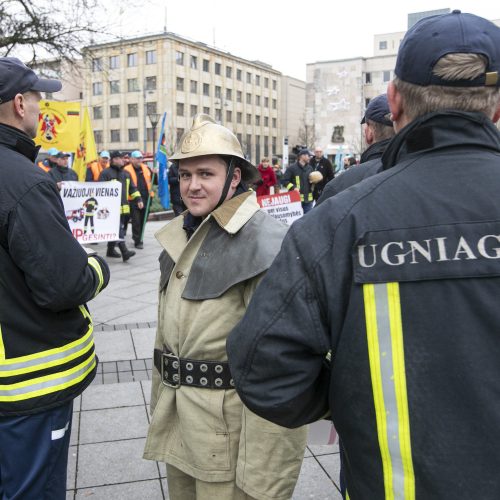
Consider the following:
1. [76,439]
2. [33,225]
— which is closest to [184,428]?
[33,225]

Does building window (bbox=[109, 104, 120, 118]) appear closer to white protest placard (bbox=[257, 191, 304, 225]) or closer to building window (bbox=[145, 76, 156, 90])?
building window (bbox=[145, 76, 156, 90])

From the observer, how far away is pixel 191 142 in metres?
2.28

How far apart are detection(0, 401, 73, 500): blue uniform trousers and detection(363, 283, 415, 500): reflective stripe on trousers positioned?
1.45m

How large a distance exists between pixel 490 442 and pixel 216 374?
1.13 metres

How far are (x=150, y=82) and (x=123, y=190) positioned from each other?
6487 centimetres

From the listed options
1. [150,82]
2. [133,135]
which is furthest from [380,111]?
[133,135]

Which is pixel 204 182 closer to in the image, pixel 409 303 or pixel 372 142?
pixel 409 303

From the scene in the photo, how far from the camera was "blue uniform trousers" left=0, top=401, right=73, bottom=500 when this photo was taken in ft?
6.97

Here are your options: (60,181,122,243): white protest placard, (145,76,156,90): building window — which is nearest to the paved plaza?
(60,181,122,243): white protest placard

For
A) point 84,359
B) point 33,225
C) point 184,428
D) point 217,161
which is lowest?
point 184,428

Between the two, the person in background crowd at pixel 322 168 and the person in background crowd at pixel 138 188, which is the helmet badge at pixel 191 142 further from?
the person in background crowd at pixel 322 168

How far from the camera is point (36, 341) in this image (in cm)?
211

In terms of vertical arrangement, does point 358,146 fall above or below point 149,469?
above

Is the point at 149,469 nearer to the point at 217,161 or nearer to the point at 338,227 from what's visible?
the point at 217,161
